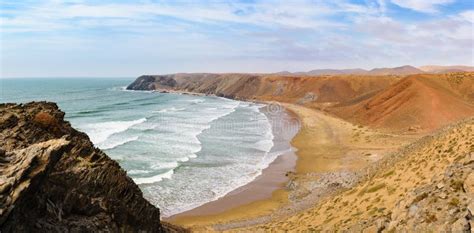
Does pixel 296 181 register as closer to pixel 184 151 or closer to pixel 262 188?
pixel 262 188

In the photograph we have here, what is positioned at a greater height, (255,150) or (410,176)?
(410,176)

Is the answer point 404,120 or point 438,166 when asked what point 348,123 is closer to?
point 404,120

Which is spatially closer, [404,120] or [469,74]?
[404,120]

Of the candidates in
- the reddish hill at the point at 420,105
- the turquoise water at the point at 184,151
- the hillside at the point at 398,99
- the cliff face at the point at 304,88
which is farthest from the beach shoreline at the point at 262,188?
the cliff face at the point at 304,88

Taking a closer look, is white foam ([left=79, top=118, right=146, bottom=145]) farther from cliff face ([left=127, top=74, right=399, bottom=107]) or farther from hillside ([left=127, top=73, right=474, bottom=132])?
cliff face ([left=127, top=74, right=399, bottom=107])

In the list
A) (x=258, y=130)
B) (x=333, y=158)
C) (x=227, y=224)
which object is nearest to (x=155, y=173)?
(x=227, y=224)

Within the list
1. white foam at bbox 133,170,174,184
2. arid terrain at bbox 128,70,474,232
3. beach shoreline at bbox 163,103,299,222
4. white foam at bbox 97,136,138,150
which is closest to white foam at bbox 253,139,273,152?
beach shoreline at bbox 163,103,299,222
